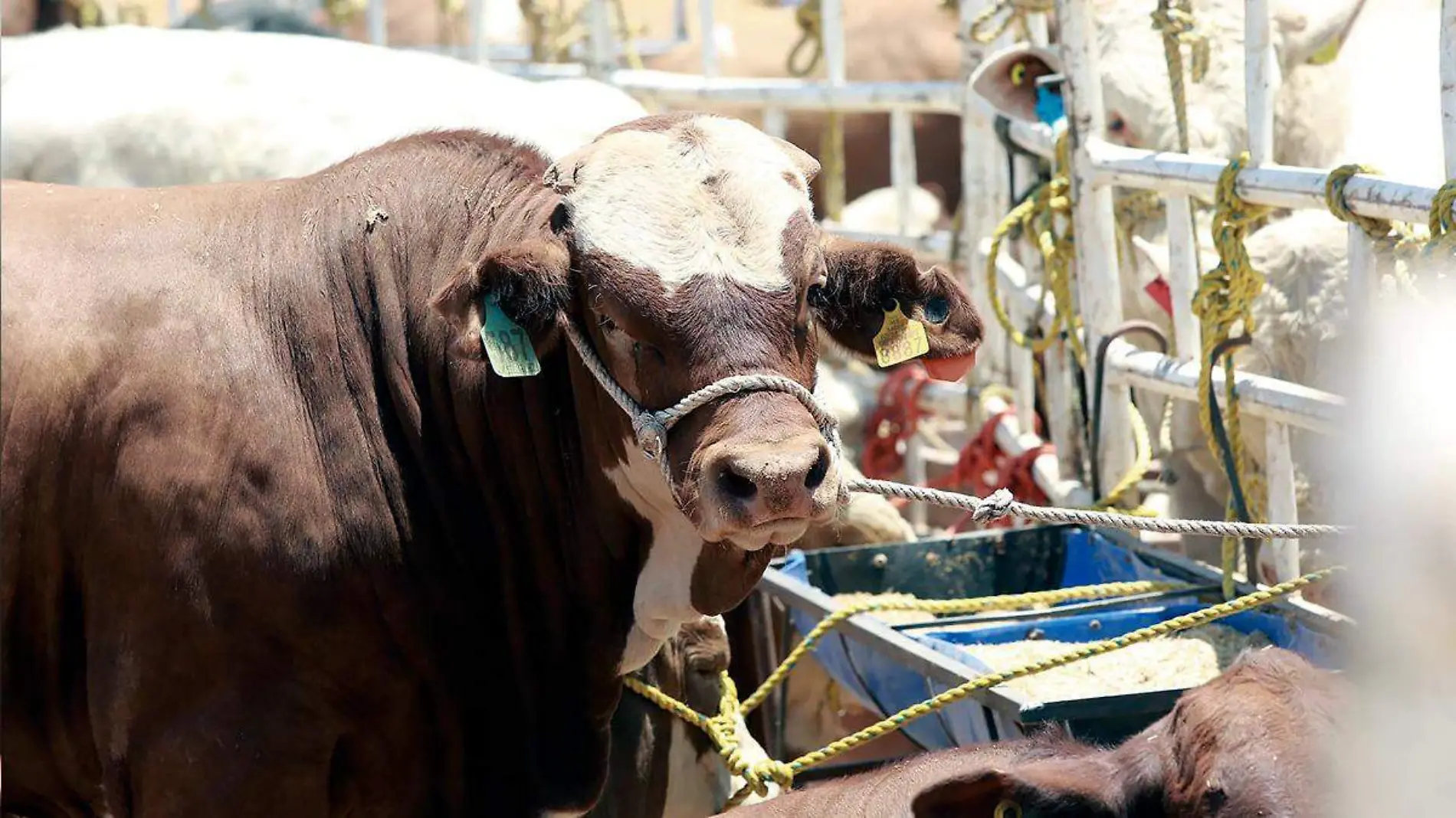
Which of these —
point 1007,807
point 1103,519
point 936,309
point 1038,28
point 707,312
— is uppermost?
point 1038,28

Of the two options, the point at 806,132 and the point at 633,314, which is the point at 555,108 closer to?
the point at 633,314

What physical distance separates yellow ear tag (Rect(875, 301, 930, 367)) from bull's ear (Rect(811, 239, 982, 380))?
1cm

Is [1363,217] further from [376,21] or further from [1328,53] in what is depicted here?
[376,21]

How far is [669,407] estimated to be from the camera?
10.3 feet

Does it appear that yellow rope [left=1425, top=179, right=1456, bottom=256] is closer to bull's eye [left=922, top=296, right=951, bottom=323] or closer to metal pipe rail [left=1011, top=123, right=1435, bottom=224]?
metal pipe rail [left=1011, top=123, right=1435, bottom=224]

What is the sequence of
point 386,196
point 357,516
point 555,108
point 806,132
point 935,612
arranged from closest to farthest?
1. point 357,516
2. point 386,196
3. point 935,612
4. point 555,108
5. point 806,132

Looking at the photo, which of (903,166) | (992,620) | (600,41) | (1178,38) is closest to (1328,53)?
(1178,38)

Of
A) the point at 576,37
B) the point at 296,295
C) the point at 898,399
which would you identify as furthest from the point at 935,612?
the point at 576,37

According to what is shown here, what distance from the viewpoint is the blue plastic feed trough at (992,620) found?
349 cm

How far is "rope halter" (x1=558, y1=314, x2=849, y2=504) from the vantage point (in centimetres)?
306

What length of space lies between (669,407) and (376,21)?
20.1 ft

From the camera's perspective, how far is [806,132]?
13.6 metres

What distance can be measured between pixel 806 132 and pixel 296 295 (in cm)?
1035

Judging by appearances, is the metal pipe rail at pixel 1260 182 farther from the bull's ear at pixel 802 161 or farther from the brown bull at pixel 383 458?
the bull's ear at pixel 802 161
